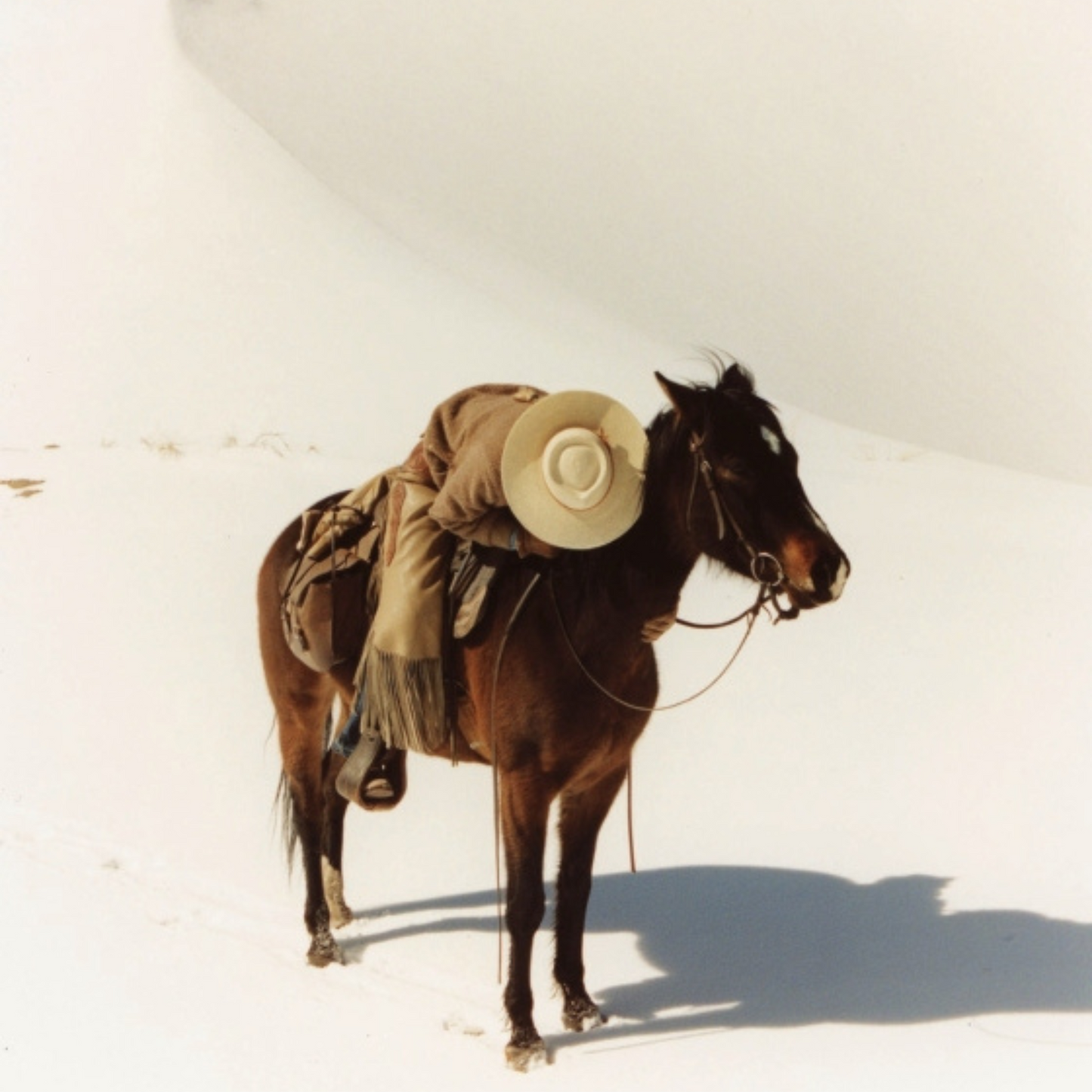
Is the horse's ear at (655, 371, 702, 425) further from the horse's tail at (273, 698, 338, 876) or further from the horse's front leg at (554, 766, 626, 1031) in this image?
the horse's tail at (273, 698, 338, 876)

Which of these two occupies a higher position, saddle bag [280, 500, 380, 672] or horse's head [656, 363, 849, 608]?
horse's head [656, 363, 849, 608]

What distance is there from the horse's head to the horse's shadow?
1.77 meters

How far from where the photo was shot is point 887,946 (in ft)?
21.0

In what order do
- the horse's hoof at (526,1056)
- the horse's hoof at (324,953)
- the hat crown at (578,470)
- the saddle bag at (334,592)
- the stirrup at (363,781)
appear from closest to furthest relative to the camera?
1. the hat crown at (578,470)
2. the horse's hoof at (526,1056)
3. the stirrup at (363,781)
4. the saddle bag at (334,592)
5. the horse's hoof at (324,953)

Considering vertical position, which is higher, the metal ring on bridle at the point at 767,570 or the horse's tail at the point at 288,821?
the metal ring on bridle at the point at 767,570

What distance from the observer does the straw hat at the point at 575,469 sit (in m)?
5.19

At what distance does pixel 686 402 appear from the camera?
16.6ft

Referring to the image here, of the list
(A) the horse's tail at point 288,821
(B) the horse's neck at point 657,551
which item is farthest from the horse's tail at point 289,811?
(B) the horse's neck at point 657,551

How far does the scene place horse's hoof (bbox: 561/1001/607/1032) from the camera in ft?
19.0

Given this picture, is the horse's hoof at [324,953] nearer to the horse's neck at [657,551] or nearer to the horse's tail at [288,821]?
the horse's tail at [288,821]

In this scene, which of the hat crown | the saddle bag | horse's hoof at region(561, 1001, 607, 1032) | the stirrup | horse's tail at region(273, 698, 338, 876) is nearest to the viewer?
the hat crown

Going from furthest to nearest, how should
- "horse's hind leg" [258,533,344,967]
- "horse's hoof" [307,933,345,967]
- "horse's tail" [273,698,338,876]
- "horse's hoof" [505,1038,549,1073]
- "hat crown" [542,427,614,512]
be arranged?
"horse's tail" [273,698,338,876] → "horse's hind leg" [258,533,344,967] → "horse's hoof" [307,933,345,967] → "horse's hoof" [505,1038,549,1073] → "hat crown" [542,427,614,512]

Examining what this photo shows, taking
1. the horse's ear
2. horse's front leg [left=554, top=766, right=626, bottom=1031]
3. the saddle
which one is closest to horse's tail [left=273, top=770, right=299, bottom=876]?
the saddle

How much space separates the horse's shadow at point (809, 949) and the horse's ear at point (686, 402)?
89.1 inches
